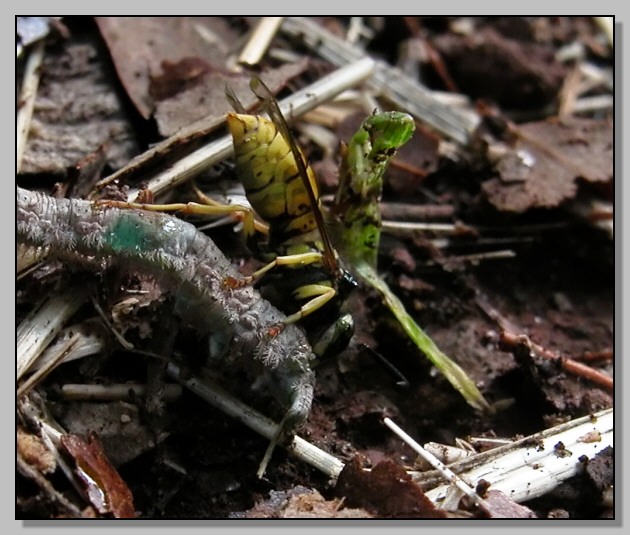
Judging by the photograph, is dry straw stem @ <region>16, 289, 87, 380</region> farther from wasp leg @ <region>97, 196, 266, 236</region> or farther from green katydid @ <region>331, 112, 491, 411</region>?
green katydid @ <region>331, 112, 491, 411</region>

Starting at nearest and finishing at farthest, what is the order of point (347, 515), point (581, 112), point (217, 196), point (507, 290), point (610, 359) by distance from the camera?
point (347, 515), point (217, 196), point (610, 359), point (507, 290), point (581, 112)

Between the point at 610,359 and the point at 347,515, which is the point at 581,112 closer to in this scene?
the point at 610,359

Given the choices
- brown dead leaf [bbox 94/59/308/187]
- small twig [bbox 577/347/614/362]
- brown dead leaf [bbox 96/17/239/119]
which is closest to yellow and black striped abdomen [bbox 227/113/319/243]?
brown dead leaf [bbox 94/59/308/187]

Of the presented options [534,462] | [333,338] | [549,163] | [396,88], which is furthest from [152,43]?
[534,462]

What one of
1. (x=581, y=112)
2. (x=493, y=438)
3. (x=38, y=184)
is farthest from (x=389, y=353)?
(x=581, y=112)

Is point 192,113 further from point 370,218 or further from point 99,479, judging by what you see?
point 99,479
